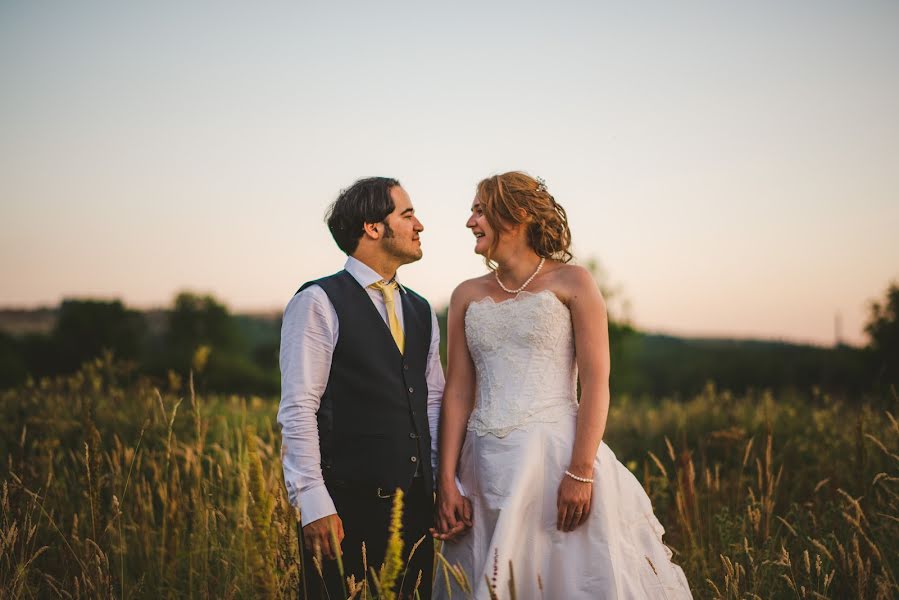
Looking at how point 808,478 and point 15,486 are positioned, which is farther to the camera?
point 808,478

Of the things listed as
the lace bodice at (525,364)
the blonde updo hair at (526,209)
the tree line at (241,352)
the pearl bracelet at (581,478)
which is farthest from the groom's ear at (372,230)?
the tree line at (241,352)

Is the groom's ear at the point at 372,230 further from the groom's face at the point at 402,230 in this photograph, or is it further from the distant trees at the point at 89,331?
the distant trees at the point at 89,331

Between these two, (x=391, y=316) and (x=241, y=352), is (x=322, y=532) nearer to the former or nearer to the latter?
Result: (x=391, y=316)

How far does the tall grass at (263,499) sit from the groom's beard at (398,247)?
122 cm

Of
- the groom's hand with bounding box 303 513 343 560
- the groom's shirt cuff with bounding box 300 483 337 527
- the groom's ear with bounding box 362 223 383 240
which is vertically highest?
the groom's ear with bounding box 362 223 383 240

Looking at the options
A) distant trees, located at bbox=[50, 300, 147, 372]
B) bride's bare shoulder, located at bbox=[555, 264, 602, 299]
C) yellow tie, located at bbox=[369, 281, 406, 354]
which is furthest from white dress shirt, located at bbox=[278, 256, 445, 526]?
distant trees, located at bbox=[50, 300, 147, 372]

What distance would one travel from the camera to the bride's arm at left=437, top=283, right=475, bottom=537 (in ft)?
10.7

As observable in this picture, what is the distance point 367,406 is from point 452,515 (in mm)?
683

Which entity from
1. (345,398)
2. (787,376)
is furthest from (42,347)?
(787,376)

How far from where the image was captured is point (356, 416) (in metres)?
3.14

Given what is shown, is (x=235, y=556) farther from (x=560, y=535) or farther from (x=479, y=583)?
(x=560, y=535)

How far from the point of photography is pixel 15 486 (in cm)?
294

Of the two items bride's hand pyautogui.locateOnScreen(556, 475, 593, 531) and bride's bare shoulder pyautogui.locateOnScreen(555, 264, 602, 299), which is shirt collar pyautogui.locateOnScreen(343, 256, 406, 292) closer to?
bride's bare shoulder pyautogui.locateOnScreen(555, 264, 602, 299)

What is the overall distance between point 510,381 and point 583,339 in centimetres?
42
